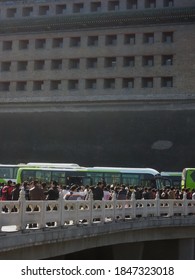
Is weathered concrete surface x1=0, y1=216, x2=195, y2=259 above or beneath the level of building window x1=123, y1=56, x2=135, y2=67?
beneath

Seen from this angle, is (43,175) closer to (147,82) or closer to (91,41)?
(147,82)

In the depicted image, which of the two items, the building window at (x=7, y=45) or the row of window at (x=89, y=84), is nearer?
the row of window at (x=89, y=84)

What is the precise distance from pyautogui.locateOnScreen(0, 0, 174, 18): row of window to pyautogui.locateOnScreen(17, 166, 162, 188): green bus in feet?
79.8

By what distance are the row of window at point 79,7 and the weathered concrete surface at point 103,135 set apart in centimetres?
980

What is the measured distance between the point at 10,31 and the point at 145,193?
35.6 m

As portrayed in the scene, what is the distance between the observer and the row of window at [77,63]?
48.7m

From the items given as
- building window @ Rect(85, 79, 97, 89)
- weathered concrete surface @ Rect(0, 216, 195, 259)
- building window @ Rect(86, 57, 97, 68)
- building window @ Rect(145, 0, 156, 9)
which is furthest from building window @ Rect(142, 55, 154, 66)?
weathered concrete surface @ Rect(0, 216, 195, 259)

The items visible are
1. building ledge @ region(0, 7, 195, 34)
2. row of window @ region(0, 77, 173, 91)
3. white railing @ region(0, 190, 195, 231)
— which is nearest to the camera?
white railing @ region(0, 190, 195, 231)

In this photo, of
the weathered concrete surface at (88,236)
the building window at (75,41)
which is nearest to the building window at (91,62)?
the building window at (75,41)

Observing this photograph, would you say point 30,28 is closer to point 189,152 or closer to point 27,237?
point 189,152

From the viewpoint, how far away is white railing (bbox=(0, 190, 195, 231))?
41.2 ft

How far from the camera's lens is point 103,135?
4744 centimetres

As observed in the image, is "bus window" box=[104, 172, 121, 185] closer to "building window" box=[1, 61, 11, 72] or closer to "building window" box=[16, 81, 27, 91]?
"building window" box=[16, 81, 27, 91]

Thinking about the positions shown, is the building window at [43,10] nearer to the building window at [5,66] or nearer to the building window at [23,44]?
the building window at [23,44]
